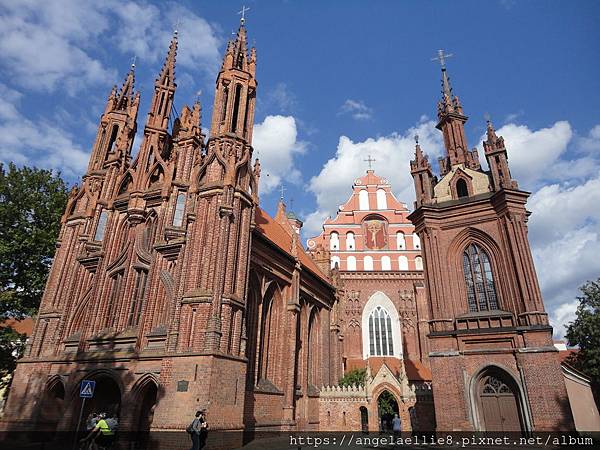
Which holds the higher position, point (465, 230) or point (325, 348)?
point (465, 230)

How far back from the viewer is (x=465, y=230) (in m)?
21.5

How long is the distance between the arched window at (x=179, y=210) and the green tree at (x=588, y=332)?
28958 millimetres

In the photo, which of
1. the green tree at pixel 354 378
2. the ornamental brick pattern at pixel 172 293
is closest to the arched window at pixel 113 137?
the ornamental brick pattern at pixel 172 293

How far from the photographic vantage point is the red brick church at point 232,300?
15.9m

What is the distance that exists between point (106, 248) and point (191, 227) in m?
5.66

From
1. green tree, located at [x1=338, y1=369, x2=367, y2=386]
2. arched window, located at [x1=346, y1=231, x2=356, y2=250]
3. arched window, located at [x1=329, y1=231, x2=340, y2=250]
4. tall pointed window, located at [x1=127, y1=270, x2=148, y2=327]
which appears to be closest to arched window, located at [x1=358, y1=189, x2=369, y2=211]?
arched window, located at [x1=346, y1=231, x2=356, y2=250]

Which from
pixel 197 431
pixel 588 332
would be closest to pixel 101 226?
pixel 197 431

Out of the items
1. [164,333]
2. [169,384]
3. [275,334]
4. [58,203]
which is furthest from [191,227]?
[58,203]

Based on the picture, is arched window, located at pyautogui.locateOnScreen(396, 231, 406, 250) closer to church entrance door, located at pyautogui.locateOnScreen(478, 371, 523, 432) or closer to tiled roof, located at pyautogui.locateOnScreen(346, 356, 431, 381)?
tiled roof, located at pyautogui.locateOnScreen(346, 356, 431, 381)

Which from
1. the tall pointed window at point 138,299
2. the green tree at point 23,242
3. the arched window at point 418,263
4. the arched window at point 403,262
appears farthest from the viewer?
the arched window at point 403,262

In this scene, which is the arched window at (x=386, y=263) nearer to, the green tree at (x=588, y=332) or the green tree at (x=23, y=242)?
the green tree at (x=588, y=332)

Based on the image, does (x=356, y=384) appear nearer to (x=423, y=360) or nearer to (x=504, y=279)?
(x=423, y=360)

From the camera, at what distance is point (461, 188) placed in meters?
23.3

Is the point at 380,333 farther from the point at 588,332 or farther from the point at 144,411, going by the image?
the point at 144,411
